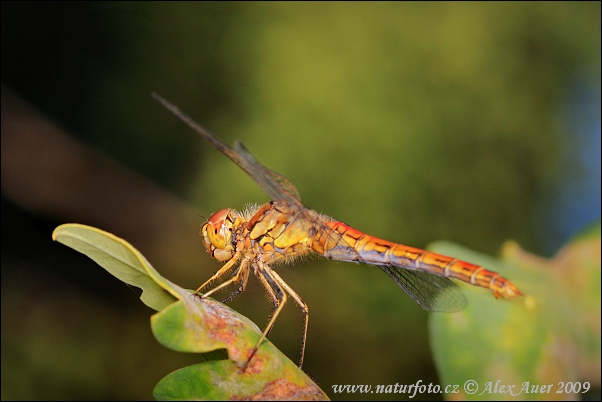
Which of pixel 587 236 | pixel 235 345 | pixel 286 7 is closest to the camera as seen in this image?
pixel 235 345

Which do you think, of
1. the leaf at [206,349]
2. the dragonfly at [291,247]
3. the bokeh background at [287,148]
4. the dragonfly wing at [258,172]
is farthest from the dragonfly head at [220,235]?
the bokeh background at [287,148]

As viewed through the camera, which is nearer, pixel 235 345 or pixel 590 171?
pixel 235 345

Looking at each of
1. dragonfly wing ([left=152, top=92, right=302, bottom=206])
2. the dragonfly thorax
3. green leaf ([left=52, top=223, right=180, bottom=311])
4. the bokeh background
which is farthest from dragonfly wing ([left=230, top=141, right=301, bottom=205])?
the bokeh background

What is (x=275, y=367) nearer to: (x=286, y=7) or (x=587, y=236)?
(x=587, y=236)

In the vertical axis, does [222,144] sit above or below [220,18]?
below

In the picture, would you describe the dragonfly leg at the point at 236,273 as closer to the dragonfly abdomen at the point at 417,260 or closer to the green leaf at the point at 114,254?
the dragonfly abdomen at the point at 417,260

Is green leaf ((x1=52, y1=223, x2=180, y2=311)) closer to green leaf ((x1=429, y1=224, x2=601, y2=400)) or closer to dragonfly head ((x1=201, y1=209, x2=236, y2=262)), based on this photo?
dragonfly head ((x1=201, y1=209, x2=236, y2=262))

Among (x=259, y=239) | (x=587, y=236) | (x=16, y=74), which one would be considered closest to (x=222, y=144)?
(x=259, y=239)
